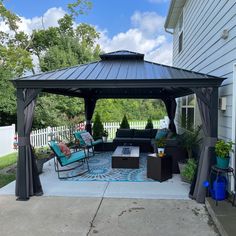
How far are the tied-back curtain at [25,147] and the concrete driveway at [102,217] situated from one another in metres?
0.27

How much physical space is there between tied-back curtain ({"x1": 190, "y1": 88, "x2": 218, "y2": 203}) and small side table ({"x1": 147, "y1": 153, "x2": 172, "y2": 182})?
1.16m

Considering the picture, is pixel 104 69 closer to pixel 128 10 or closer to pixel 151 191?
pixel 151 191

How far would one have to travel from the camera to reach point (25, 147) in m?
5.12

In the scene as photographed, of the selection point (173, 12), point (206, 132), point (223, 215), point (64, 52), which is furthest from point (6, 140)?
point (64, 52)

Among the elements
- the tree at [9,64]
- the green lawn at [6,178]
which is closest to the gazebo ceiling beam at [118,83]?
the green lawn at [6,178]

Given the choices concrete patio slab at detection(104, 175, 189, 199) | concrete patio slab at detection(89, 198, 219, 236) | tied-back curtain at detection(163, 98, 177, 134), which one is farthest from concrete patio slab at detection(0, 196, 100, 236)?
tied-back curtain at detection(163, 98, 177, 134)

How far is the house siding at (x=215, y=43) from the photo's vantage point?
4.79 metres

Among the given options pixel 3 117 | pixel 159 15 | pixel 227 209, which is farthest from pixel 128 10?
pixel 227 209

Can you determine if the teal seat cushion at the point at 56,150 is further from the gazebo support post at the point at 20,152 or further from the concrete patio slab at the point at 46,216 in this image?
the concrete patio slab at the point at 46,216

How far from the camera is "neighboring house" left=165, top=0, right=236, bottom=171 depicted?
473 centimetres

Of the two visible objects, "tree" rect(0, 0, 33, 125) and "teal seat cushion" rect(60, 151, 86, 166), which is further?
"tree" rect(0, 0, 33, 125)

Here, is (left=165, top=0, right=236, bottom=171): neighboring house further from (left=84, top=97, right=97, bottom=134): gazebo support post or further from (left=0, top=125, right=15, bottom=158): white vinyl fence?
(left=0, top=125, right=15, bottom=158): white vinyl fence

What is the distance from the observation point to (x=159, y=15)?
67.9 ft

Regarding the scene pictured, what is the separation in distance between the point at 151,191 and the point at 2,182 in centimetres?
344
